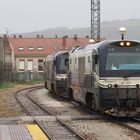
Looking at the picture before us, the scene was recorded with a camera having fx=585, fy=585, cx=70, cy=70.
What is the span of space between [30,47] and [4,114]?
8761 cm

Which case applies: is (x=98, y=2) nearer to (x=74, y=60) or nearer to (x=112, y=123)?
(x=74, y=60)

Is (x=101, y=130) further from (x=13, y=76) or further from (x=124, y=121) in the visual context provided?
(x=13, y=76)

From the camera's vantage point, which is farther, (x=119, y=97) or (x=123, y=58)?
(x=123, y=58)

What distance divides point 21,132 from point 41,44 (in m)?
96.9

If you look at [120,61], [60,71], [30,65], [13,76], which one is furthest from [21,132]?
[30,65]

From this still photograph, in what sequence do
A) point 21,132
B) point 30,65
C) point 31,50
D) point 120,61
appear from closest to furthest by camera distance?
point 21,132
point 120,61
point 30,65
point 31,50

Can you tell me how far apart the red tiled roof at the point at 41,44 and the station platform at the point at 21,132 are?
297 ft

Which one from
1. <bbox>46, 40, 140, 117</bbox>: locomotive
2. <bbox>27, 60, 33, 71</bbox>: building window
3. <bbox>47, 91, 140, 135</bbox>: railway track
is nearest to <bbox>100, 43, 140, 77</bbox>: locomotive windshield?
<bbox>46, 40, 140, 117</bbox>: locomotive

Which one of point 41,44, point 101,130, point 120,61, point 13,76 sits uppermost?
point 41,44

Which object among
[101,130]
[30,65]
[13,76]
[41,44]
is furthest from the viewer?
[41,44]

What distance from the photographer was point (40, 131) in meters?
17.0

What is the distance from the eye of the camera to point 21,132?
16.7 metres

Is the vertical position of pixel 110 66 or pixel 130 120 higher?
pixel 110 66

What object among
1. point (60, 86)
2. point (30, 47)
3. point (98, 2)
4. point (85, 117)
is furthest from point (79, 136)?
point (30, 47)
